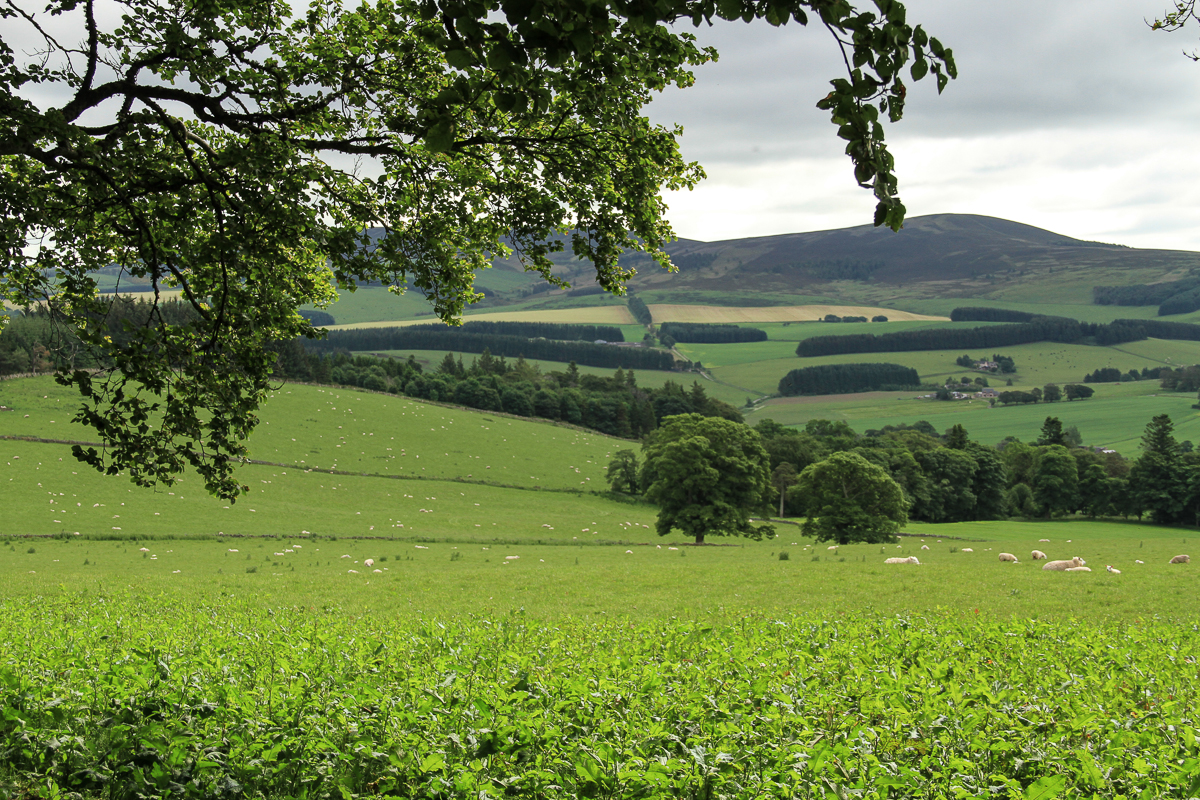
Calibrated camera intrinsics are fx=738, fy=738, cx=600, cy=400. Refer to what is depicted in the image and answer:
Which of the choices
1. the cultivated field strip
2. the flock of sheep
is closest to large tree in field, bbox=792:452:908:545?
the flock of sheep

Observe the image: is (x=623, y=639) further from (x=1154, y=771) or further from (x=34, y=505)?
(x=34, y=505)

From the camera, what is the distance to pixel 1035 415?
17238cm

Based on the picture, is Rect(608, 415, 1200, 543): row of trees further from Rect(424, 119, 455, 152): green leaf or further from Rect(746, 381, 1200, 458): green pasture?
Rect(424, 119, 455, 152): green leaf

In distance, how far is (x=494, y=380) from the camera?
425ft

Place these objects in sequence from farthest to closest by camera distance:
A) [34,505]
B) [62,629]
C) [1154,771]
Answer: [34,505], [62,629], [1154,771]

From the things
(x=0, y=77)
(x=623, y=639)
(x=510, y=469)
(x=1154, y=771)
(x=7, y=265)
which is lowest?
(x=510, y=469)

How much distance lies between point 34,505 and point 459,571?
129 feet

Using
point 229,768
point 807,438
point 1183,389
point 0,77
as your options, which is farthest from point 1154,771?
point 1183,389

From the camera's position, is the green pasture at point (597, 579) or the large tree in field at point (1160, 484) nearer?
the green pasture at point (597, 579)

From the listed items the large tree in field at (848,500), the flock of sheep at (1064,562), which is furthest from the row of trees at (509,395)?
the flock of sheep at (1064,562)

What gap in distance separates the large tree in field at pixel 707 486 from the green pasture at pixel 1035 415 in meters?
111

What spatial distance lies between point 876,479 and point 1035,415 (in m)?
139

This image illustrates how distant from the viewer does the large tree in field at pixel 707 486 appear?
5444 cm

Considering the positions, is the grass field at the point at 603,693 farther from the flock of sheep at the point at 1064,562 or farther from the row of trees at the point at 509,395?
the row of trees at the point at 509,395
